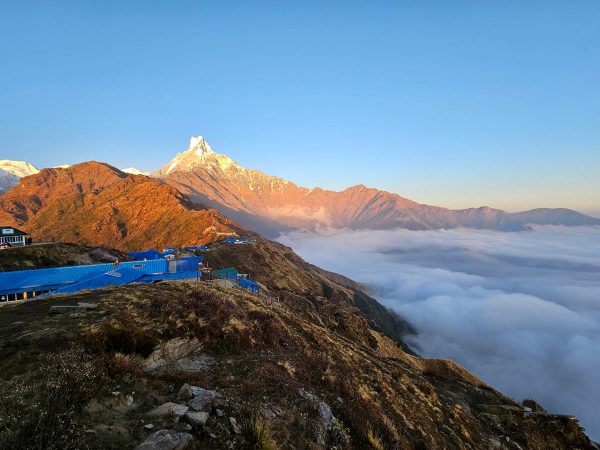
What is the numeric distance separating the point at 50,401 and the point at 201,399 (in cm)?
411

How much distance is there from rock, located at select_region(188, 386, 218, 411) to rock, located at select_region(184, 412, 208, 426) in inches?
22.6

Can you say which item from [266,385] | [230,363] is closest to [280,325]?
[230,363]

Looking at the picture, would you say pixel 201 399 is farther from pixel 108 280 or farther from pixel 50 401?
pixel 108 280

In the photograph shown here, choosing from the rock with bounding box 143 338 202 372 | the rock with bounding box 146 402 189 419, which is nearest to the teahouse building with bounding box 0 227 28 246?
the rock with bounding box 143 338 202 372

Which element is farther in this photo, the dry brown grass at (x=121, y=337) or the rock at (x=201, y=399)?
the dry brown grass at (x=121, y=337)

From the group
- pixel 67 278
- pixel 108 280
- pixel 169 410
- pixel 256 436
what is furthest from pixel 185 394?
pixel 67 278

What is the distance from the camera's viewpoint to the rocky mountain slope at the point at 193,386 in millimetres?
8211

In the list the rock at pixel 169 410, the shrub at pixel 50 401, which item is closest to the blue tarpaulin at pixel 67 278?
the shrub at pixel 50 401

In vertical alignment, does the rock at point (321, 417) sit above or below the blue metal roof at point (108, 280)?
above

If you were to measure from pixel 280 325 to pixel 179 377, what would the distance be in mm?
12371

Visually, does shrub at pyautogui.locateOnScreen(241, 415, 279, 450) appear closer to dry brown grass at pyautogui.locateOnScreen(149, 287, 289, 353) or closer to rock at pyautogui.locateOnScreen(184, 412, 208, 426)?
rock at pyautogui.locateOnScreen(184, 412, 208, 426)

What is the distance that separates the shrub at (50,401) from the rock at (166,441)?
1.47 m

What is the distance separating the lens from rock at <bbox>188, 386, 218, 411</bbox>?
9.90 metres

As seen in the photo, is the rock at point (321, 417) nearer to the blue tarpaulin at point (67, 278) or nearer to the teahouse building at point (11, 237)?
the blue tarpaulin at point (67, 278)
